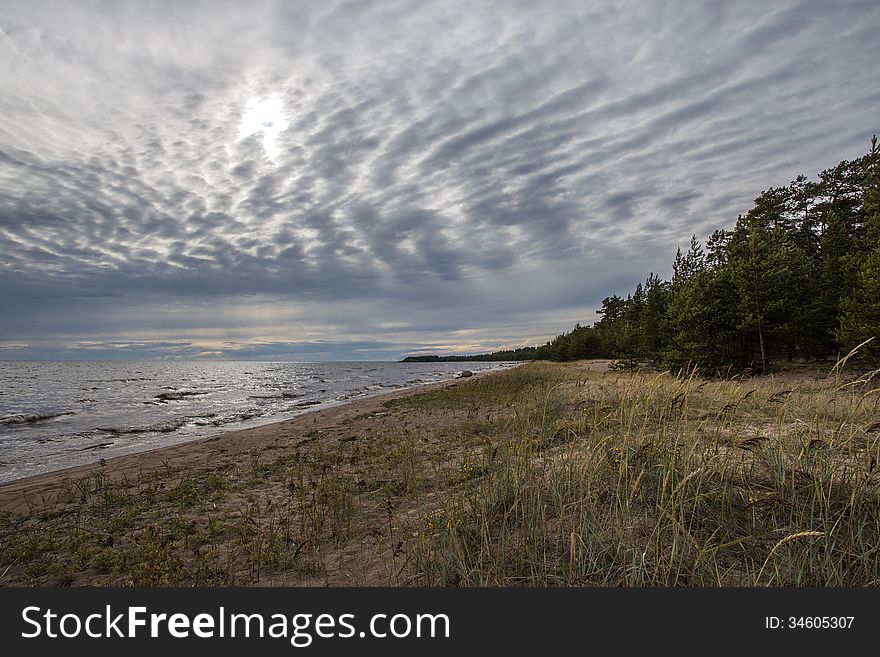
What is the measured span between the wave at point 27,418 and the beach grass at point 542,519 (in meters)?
19.6

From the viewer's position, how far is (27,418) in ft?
76.9

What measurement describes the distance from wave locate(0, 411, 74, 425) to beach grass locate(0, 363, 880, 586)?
64.1 ft

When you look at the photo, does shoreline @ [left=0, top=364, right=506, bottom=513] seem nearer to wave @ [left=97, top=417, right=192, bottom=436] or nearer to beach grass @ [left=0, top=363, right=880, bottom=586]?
beach grass @ [left=0, top=363, right=880, bottom=586]

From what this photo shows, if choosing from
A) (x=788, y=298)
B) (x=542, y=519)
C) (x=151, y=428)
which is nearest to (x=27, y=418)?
(x=151, y=428)

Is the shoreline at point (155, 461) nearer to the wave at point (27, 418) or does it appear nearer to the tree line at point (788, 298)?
the wave at point (27, 418)

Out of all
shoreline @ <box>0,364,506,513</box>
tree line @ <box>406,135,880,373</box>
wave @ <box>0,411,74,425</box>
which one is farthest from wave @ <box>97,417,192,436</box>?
tree line @ <box>406,135,880,373</box>

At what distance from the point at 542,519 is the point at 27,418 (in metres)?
31.8

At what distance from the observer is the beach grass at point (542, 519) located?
381 cm

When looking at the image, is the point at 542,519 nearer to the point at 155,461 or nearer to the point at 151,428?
the point at 155,461

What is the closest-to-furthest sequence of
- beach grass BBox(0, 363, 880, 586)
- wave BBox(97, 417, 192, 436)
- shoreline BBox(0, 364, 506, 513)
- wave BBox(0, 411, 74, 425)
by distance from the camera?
beach grass BBox(0, 363, 880, 586), shoreline BBox(0, 364, 506, 513), wave BBox(97, 417, 192, 436), wave BBox(0, 411, 74, 425)

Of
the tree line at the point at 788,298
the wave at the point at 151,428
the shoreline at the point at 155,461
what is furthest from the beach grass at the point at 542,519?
the tree line at the point at 788,298

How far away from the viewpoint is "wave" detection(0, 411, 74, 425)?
888 inches

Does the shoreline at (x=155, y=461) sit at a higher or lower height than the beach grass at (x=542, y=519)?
lower

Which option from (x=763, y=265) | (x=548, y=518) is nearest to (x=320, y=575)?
(x=548, y=518)
